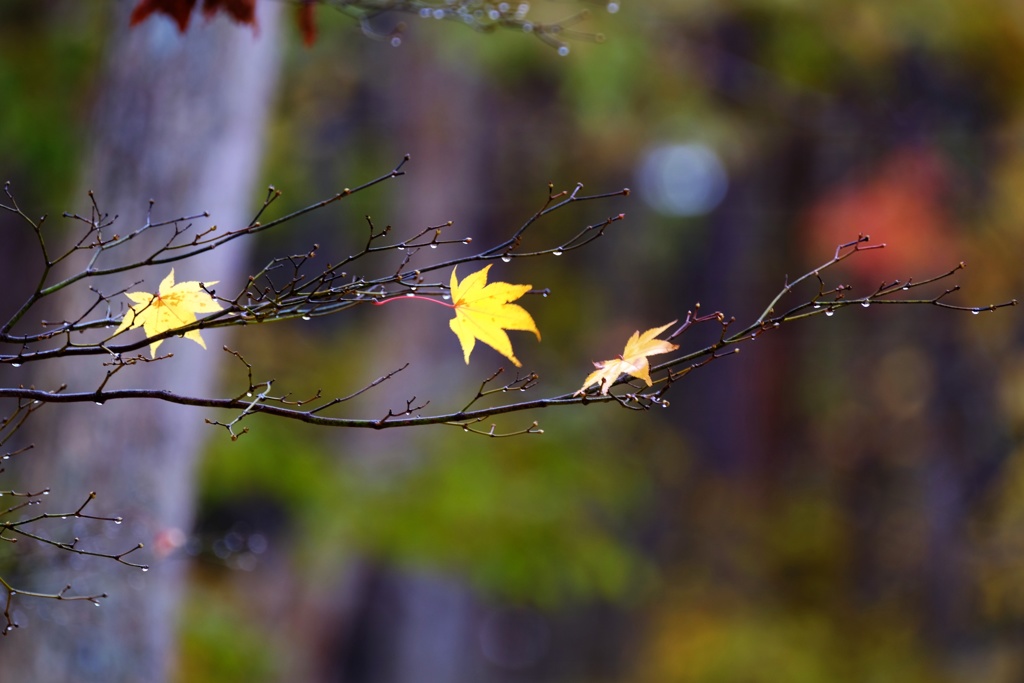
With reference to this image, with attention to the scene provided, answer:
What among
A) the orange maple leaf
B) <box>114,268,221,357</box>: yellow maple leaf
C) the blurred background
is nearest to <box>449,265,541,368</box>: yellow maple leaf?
<box>114,268,221,357</box>: yellow maple leaf

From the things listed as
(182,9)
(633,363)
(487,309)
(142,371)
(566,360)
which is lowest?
(633,363)

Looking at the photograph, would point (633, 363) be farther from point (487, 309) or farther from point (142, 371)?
point (142, 371)

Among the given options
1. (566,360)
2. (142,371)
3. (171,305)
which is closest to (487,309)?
(171,305)

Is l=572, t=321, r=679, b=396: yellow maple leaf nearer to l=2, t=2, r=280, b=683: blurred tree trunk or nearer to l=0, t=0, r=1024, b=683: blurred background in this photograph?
l=0, t=0, r=1024, b=683: blurred background

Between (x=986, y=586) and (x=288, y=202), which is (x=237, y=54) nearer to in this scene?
(x=288, y=202)

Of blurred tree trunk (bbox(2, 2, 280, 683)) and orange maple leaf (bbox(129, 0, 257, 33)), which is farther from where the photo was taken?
blurred tree trunk (bbox(2, 2, 280, 683))

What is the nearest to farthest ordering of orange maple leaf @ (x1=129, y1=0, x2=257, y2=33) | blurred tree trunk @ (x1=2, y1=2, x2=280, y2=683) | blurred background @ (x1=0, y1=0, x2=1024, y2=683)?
1. orange maple leaf @ (x1=129, y1=0, x2=257, y2=33)
2. blurred tree trunk @ (x1=2, y1=2, x2=280, y2=683)
3. blurred background @ (x1=0, y1=0, x2=1024, y2=683)

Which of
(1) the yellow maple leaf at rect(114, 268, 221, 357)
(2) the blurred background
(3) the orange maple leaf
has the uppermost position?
(2) the blurred background
